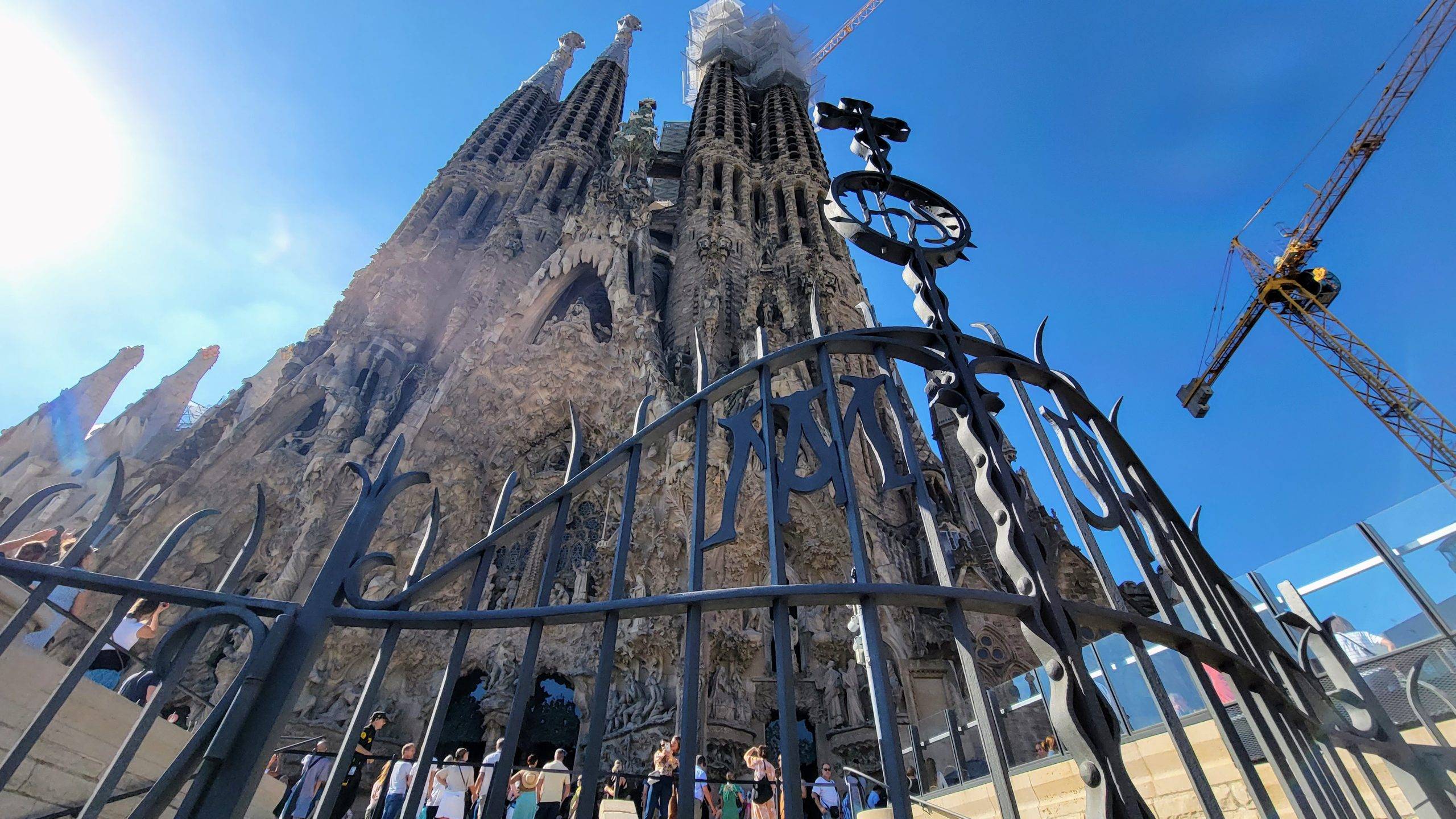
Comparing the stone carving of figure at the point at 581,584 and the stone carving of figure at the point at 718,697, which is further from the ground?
the stone carving of figure at the point at 581,584

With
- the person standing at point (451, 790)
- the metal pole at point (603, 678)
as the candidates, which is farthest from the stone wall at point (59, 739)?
the metal pole at point (603, 678)

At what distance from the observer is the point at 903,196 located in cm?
266

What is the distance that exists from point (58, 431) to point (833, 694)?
66.4ft

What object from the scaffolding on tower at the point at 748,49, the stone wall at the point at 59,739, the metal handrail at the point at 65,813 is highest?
the scaffolding on tower at the point at 748,49

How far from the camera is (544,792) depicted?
16.8 feet

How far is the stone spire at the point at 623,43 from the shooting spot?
35.5 m

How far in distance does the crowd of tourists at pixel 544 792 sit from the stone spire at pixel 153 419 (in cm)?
1686

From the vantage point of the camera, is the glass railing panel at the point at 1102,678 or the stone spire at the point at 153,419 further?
the stone spire at the point at 153,419

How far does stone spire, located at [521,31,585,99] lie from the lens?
3416cm

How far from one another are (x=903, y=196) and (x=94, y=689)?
399 centimetres

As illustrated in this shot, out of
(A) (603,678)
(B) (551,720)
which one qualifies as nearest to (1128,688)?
(A) (603,678)

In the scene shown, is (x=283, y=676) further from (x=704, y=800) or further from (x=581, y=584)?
(x=581, y=584)

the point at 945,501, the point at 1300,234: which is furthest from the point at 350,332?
the point at 1300,234

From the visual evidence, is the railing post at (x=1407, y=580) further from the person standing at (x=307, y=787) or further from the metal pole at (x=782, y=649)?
the person standing at (x=307, y=787)
